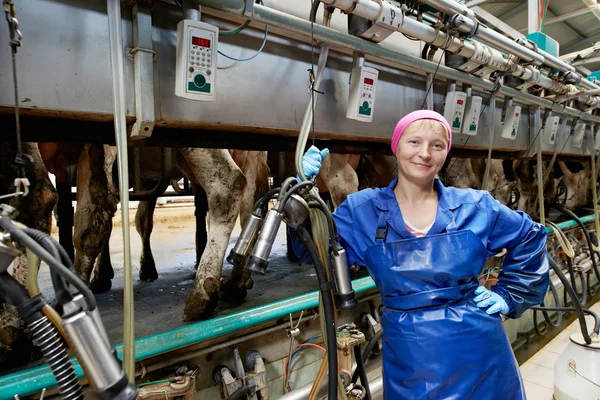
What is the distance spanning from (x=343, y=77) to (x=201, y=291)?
3.58ft

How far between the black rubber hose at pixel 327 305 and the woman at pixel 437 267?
224 millimetres

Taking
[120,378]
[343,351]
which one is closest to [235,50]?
[120,378]

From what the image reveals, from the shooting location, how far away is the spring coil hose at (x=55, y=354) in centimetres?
48

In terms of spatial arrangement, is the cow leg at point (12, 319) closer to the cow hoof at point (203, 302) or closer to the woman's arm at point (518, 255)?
the cow hoof at point (203, 302)

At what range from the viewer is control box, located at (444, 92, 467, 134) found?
2.00 m

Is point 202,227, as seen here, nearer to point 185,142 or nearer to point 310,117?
point 185,142

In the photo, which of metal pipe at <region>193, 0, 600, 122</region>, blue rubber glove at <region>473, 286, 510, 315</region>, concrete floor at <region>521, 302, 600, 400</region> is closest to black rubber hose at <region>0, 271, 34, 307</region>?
metal pipe at <region>193, 0, 600, 122</region>

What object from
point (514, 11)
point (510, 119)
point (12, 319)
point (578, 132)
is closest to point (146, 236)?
point (12, 319)

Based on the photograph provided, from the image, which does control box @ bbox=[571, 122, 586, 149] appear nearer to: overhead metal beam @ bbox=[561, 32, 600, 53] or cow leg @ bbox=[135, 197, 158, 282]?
overhead metal beam @ bbox=[561, 32, 600, 53]

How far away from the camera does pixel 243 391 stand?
124 cm

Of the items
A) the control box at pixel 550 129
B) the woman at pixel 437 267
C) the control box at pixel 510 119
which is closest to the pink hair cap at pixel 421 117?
the woman at pixel 437 267

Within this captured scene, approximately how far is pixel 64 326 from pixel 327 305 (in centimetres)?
63

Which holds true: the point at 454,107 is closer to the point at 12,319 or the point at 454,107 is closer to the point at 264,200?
the point at 264,200

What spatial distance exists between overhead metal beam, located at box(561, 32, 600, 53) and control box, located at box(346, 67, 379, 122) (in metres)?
5.75
